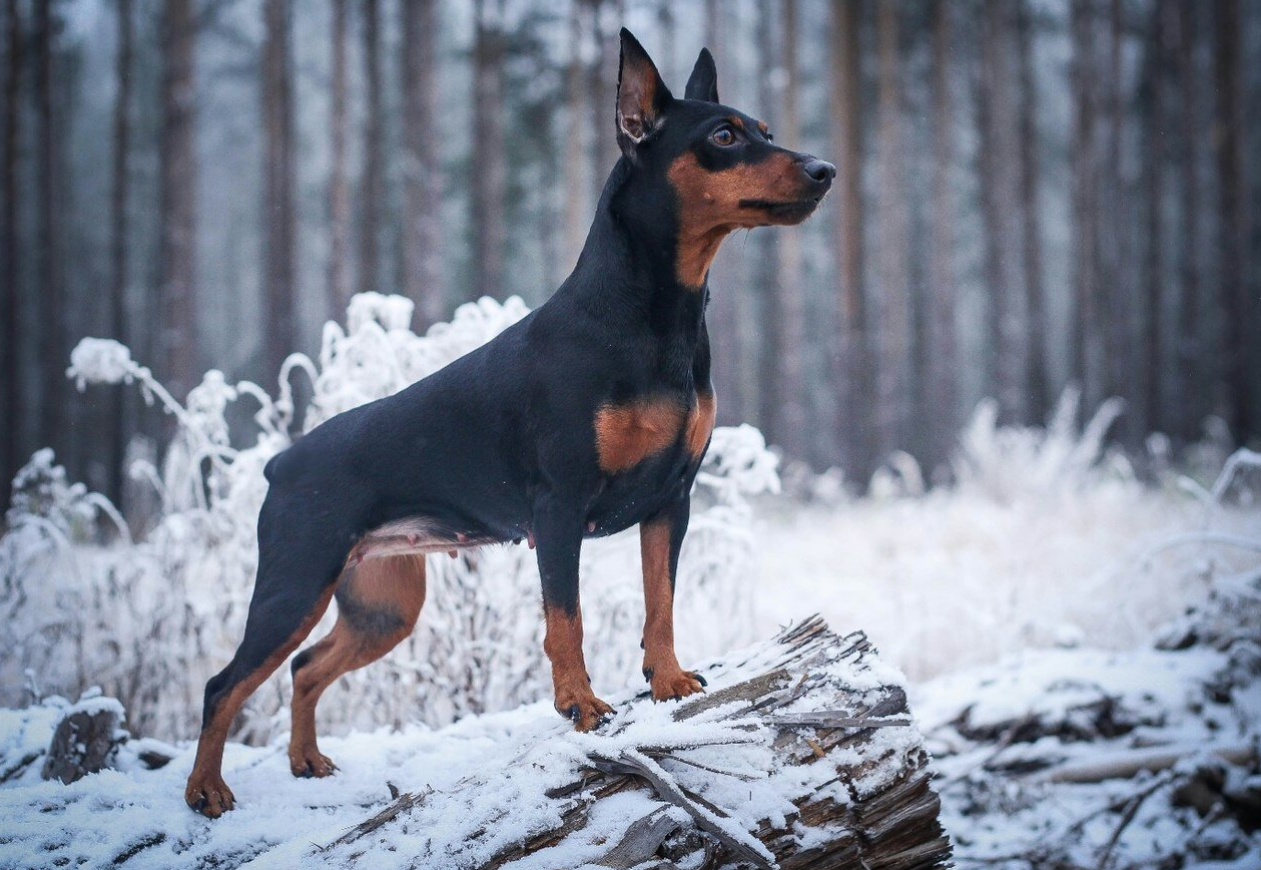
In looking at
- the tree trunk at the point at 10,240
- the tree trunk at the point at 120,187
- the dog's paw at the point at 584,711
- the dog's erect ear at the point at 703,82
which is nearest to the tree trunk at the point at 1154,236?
the dog's erect ear at the point at 703,82

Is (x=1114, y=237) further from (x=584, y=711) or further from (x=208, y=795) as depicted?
(x=208, y=795)

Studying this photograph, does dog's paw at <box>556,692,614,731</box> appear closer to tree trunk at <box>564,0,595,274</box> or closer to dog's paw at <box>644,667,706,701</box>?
dog's paw at <box>644,667,706,701</box>

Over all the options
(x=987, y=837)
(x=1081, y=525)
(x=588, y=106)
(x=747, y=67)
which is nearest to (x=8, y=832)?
(x=987, y=837)

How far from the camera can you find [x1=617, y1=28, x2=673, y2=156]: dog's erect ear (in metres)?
2.53

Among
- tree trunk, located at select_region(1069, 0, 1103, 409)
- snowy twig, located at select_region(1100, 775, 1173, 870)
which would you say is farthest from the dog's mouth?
tree trunk, located at select_region(1069, 0, 1103, 409)

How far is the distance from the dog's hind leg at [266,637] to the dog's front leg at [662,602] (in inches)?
33.8

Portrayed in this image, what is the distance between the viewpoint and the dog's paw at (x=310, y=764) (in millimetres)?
3008

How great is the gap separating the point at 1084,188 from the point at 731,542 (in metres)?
15.1

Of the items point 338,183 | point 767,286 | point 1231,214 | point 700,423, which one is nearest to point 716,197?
point 700,423

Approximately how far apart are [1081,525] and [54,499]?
7954 millimetres

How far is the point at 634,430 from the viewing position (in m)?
2.47

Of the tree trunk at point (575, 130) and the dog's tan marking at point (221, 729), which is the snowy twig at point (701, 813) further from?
the tree trunk at point (575, 130)

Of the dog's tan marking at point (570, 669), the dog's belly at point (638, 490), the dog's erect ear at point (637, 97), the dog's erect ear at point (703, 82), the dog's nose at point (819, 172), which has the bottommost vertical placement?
the dog's tan marking at point (570, 669)

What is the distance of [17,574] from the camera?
444 cm
